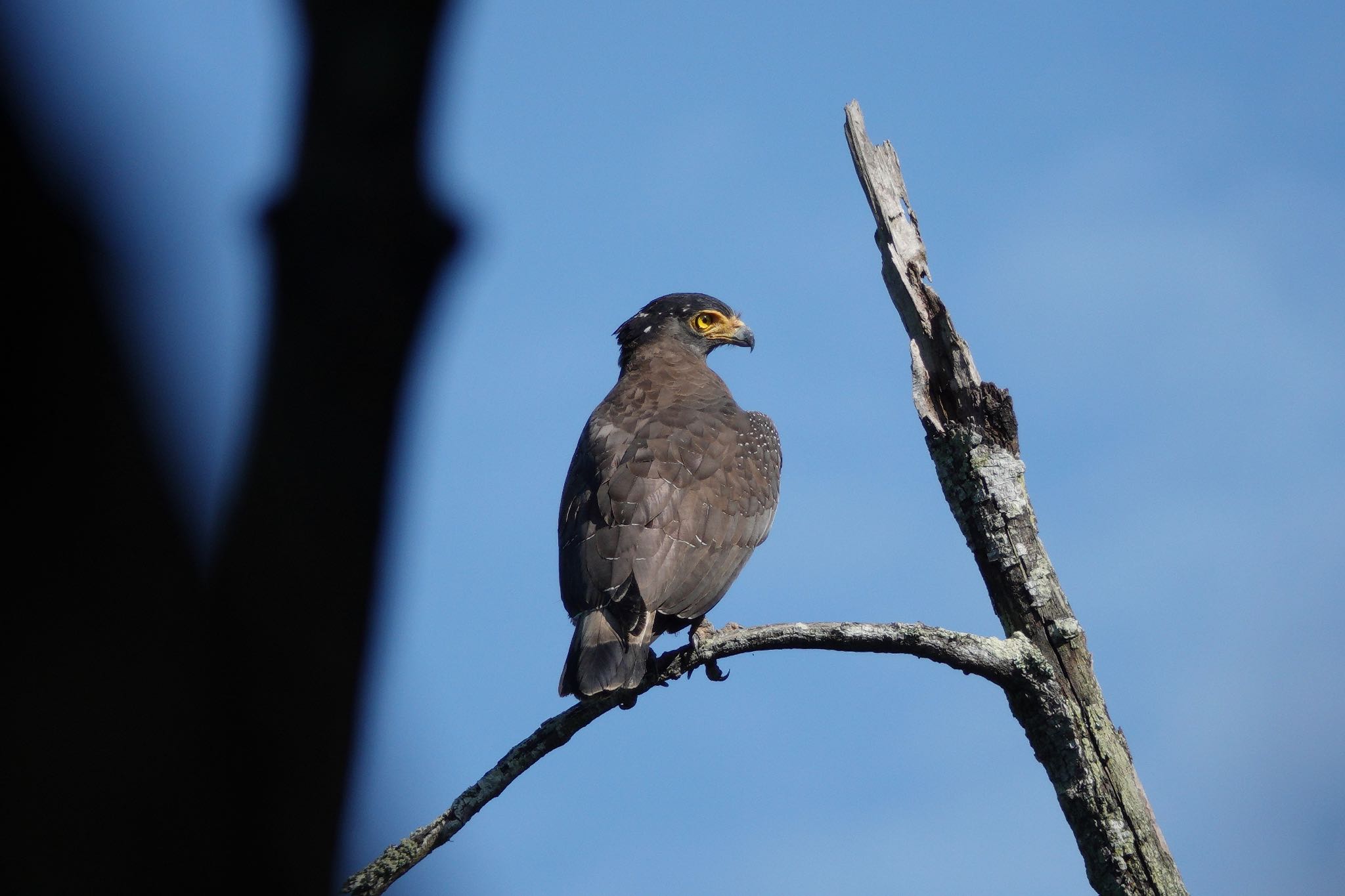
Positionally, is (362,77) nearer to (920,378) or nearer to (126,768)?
(126,768)

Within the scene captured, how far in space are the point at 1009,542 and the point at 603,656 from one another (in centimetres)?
162

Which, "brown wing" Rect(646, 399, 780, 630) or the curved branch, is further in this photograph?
"brown wing" Rect(646, 399, 780, 630)

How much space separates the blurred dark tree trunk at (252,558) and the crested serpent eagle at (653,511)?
332cm

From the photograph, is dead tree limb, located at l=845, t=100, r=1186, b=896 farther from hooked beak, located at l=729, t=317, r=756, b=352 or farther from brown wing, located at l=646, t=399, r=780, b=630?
hooked beak, located at l=729, t=317, r=756, b=352

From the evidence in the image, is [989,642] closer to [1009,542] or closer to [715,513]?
[1009,542]

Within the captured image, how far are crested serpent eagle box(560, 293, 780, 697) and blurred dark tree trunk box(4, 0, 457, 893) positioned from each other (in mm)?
3322

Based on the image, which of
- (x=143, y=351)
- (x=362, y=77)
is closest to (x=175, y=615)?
(x=143, y=351)

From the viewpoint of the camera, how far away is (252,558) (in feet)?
3.82

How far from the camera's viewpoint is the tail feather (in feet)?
14.9

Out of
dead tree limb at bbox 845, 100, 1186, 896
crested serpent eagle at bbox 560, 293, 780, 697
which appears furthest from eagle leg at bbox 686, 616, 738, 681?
dead tree limb at bbox 845, 100, 1186, 896

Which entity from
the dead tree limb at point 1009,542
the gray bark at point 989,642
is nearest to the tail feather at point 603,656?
the gray bark at point 989,642

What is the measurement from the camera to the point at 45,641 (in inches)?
41.9

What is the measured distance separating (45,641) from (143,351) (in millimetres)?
299

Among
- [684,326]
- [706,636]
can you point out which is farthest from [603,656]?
[684,326]
